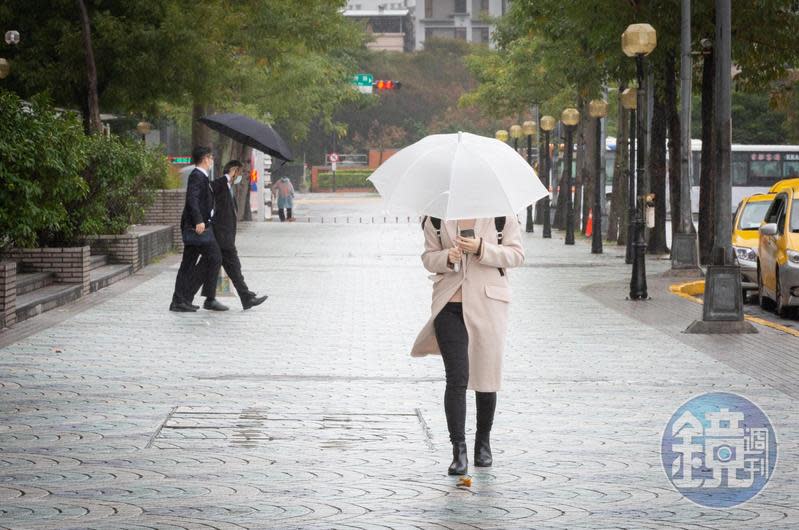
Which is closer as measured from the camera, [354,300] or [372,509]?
[372,509]

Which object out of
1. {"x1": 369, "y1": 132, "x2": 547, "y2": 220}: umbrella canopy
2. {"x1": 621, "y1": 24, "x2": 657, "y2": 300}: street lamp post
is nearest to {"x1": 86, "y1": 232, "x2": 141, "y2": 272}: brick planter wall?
{"x1": 621, "y1": 24, "x2": 657, "y2": 300}: street lamp post

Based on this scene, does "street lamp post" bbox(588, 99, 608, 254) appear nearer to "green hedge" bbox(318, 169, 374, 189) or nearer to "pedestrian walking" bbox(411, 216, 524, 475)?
"pedestrian walking" bbox(411, 216, 524, 475)

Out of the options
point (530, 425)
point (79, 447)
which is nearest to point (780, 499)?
point (530, 425)

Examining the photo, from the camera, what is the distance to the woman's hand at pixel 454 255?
27.3ft

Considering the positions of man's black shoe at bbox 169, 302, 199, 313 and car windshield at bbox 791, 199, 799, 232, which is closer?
man's black shoe at bbox 169, 302, 199, 313

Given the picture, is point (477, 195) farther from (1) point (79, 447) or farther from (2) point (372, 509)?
(1) point (79, 447)

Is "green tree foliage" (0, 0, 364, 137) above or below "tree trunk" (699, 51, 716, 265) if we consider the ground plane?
above

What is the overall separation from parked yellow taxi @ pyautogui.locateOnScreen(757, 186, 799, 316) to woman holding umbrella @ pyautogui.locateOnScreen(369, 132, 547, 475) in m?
11.5

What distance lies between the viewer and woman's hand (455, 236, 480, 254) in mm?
8297

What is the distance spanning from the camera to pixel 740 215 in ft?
82.2

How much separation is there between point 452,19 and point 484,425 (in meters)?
142

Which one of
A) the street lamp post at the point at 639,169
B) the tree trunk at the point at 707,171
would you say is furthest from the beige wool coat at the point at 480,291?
the tree trunk at the point at 707,171

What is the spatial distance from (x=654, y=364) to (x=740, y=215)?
471 inches

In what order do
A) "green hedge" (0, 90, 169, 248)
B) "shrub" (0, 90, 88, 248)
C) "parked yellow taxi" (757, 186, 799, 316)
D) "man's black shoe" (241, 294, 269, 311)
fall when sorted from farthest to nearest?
"parked yellow taxi" (757, 186, 799, 316) < "man's black shoe" (241, 294, 269, 311) < "green hedge" (0, 90, 169, 248) < "shrub" (0, 90, 88, 248)
